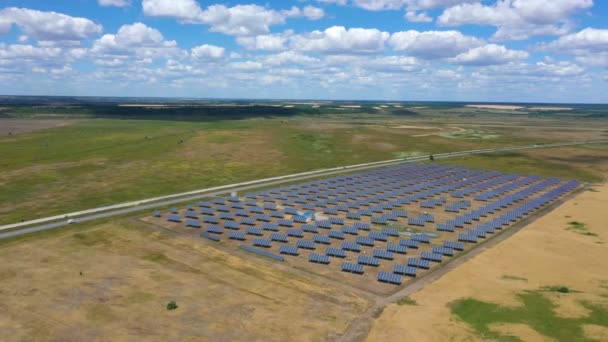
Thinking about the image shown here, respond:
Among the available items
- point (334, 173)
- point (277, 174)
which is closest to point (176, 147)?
point (277, 174)

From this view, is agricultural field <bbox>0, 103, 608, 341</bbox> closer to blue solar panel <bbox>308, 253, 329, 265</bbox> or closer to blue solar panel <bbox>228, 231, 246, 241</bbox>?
blue solar panel <bbox>308, 253, 329, 265</bbox>

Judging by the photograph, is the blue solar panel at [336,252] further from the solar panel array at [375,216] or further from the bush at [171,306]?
the bush at [171,306]

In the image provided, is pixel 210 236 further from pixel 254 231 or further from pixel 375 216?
pixel 375 216

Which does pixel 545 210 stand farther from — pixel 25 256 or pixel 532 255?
pixel 25 256

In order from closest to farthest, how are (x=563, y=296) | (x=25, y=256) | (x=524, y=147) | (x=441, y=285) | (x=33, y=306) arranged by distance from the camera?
(x=33, y=306), (x=563, y=296), (x=441, y=285), (x=25, y=256), (x=524, y=147)

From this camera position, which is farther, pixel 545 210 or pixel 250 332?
pixel 545 210

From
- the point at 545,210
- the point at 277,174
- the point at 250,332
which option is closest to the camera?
the point at 250,332
